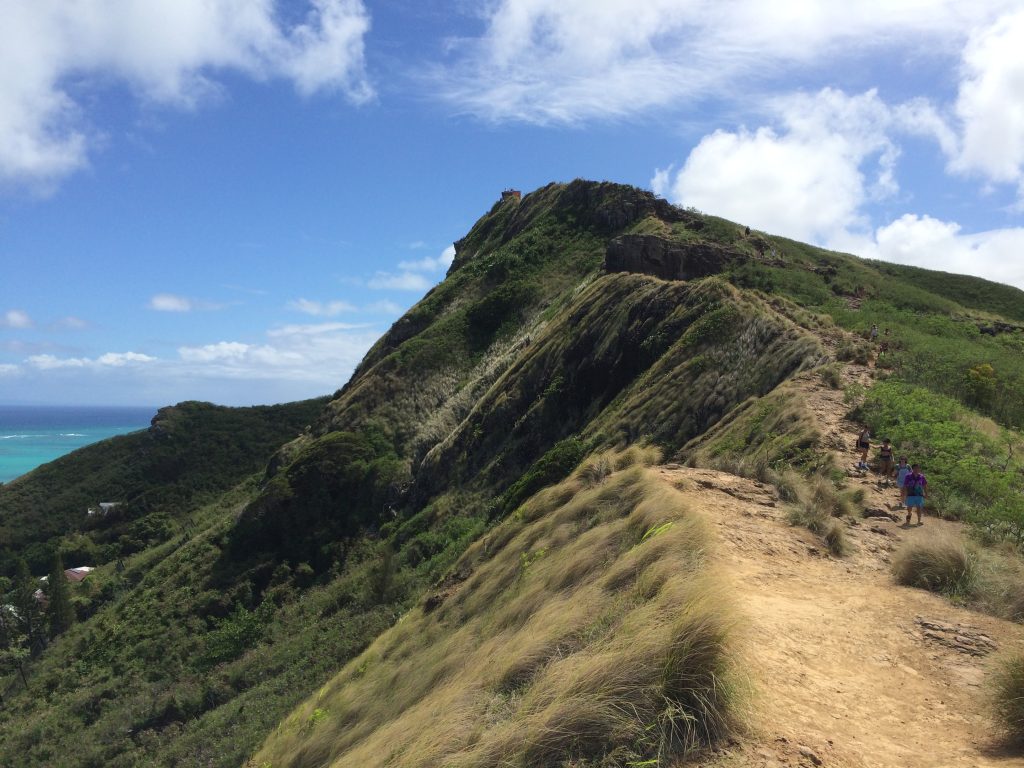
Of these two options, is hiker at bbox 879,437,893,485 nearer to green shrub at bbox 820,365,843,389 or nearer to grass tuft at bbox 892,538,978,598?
grass tuft at bbox 892,538,978,598

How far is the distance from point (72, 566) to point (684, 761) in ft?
275

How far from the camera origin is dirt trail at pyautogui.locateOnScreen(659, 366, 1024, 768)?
440 centimetres

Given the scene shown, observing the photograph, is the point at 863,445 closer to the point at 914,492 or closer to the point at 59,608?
the point at 914,492

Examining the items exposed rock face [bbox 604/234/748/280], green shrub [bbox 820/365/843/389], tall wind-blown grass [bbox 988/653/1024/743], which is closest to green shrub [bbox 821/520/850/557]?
tall wind-blown grass [bbox 988/653/1024/743]

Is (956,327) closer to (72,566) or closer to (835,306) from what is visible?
(835,306)

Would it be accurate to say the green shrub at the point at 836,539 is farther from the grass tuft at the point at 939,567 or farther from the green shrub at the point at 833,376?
the green shrub at the point at 833,376

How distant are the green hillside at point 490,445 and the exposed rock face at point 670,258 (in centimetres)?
15

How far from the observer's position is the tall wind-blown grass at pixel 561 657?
459cm

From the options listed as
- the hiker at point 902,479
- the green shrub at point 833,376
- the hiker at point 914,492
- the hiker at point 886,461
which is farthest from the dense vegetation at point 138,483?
the hiker at point 914,492

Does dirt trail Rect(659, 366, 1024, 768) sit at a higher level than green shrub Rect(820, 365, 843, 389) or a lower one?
lower

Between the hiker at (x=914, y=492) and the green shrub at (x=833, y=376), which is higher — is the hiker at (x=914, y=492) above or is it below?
below

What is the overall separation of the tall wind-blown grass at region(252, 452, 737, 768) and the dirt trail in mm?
487

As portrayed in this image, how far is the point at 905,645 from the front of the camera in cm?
615

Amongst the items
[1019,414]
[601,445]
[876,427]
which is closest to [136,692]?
[601,445]
